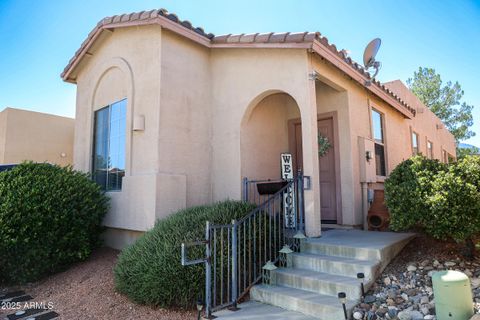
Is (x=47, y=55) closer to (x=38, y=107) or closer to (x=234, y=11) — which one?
(x=38, y=107)

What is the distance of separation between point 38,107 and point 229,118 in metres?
9.87

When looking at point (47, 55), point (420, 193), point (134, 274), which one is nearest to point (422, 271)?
point (420, 193)

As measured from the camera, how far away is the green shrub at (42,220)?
521 cm

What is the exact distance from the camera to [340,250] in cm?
460

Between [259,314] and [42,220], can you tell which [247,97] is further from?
[42,220]

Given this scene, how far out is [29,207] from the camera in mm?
5281

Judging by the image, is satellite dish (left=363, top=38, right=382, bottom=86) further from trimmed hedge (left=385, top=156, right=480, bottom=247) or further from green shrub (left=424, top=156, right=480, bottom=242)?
green shrub (left=424, top=156, right=480, bottom=242)

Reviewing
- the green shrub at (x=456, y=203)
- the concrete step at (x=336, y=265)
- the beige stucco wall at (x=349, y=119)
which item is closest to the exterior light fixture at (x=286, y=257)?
→ the concrete step at (x=336, y=265)

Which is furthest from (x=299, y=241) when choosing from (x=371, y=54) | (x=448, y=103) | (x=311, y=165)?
(x=448, y=103)

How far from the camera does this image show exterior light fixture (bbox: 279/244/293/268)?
4.73 m

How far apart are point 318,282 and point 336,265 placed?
0.40m

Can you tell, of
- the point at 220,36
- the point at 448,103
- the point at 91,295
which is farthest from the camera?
the point at 448,103

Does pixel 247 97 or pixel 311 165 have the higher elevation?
pixel 247 97

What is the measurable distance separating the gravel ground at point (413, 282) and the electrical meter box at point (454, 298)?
25cm
